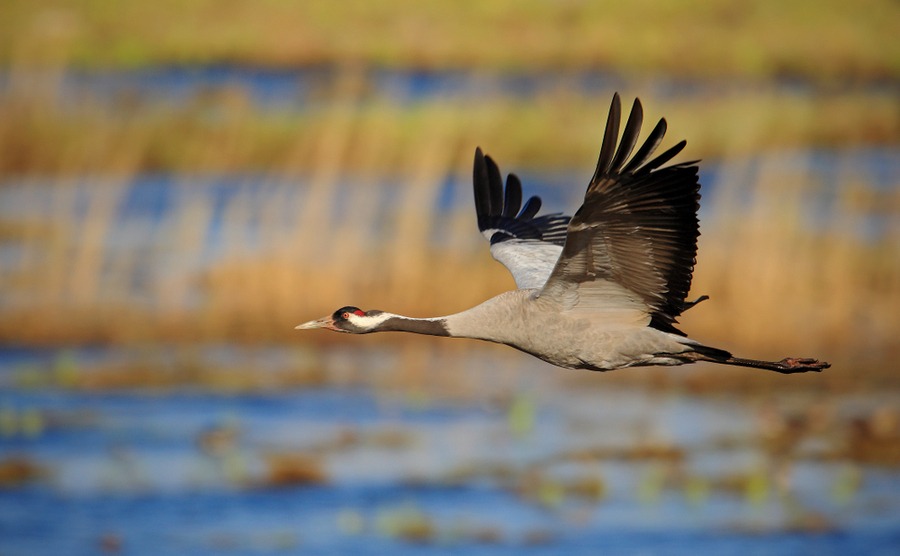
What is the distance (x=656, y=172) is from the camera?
869cm

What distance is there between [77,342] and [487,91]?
1213 centimetres

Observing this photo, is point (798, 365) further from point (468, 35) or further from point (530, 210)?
point (468, 35)

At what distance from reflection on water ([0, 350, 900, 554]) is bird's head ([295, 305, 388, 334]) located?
5824mm

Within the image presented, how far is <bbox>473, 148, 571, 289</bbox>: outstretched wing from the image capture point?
430 inches

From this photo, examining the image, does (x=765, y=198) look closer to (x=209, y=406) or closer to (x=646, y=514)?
(x=646, y=514)

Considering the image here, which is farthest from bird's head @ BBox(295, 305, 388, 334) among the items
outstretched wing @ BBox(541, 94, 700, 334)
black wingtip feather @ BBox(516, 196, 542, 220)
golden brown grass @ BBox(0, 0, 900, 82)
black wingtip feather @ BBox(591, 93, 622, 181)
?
golden brown grass @ BBox(0, 0, 900, 82)

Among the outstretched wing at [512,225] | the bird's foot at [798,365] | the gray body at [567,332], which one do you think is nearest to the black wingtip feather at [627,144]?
the gray body at [567,332]

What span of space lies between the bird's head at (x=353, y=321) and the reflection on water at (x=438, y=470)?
5.82 m

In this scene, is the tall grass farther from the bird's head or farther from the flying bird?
the flying bird

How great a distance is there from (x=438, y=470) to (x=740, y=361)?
7.33 meters

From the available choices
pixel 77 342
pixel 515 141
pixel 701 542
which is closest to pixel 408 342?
pixel 77 342

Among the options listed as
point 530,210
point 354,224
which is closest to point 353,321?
point 530,210

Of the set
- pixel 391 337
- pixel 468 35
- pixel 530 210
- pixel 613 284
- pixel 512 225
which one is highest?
pixel 468 35

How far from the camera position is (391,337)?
20703 millimetres
